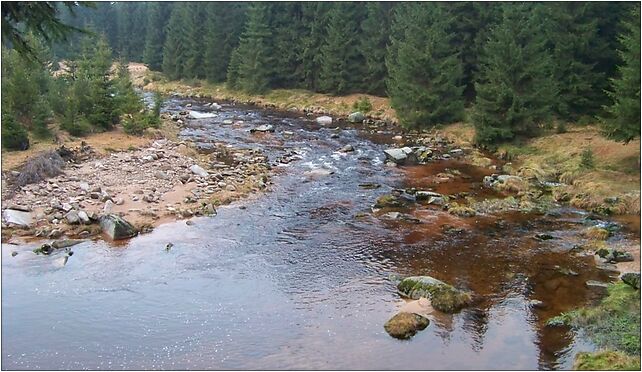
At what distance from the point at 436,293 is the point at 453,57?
27.1 meters

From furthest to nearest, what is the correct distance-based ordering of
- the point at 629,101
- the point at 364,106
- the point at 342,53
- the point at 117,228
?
the point at 342,53, the point at 364,106, the point at 629,101, the point at 117,228

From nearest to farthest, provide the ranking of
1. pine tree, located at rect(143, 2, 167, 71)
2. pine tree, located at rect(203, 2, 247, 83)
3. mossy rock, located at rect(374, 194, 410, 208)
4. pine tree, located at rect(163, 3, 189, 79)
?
1. mossy rock, located at rect(374, 194, 410, 208)
2. pine tree, located at rect(203, 2, 247, 83)
3. pine tree, located at rect(163, 3, 189, 79)
4. pine tree, located at rect(143, 2, 167, 71)

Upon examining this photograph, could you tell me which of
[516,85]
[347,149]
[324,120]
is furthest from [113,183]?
[324,120]

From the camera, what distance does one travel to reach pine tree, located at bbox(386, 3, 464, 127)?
127ft

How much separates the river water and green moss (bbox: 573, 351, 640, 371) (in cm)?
45

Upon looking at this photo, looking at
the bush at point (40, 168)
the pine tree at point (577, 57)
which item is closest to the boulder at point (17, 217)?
the bush at point (40, 168)

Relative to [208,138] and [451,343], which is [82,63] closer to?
[208,138]

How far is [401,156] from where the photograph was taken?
101 feet

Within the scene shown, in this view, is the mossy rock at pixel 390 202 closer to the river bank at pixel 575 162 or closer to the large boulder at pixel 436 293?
the river bank at pixel 575 162

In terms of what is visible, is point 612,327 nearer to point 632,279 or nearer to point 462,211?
point 632,279

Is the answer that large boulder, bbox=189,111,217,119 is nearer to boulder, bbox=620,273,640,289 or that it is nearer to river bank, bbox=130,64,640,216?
river bank, bbox=130,64,640,216

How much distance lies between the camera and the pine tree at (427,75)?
38.7m

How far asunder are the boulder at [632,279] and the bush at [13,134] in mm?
25127

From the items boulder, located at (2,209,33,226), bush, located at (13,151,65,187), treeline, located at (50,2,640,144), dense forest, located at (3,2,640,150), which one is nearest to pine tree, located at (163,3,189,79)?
treeline, located at (50,2,640,144)
